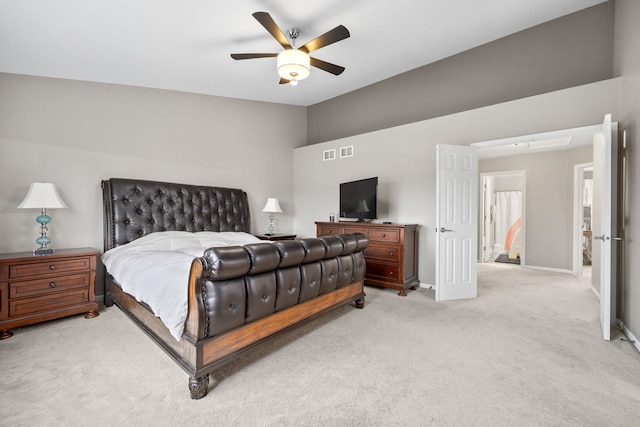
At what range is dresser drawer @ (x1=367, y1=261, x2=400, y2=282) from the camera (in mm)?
4293

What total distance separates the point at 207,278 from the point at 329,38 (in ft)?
8.00

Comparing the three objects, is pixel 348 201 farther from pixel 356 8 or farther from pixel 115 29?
pixel 115 29

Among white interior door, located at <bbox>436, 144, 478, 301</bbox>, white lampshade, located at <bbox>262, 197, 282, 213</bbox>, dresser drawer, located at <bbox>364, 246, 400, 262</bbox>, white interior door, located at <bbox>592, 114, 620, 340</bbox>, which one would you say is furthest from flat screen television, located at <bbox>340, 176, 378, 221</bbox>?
white interior door, located at <bbox>592, 114, 620, 340</bbox>

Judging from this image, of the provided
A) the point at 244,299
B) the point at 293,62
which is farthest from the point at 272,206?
the point at 244,299

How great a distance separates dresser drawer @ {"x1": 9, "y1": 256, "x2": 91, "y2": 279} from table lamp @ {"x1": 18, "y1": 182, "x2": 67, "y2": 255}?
0.59ft

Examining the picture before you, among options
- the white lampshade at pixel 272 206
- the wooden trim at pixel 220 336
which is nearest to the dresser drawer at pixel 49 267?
the wooden trim at pixel 220 336

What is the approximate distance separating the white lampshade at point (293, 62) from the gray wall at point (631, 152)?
10.0 feet

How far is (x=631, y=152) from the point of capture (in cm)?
284

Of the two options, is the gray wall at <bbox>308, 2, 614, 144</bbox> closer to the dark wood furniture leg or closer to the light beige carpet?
the light beige carpet

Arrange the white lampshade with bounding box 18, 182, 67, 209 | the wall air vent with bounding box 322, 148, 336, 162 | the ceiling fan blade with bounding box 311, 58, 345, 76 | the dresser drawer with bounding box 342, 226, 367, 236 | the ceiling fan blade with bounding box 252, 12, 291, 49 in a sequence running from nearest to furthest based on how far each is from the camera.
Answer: the ceiling fan blade with bounding box 252, 12, 291, 49 < the white lampshade with bounding box 18, 182, 67, 209 < the ceiling fan blade with bounding box 311, 58, 345, 76 < the dresser drawer with bounding box 342, 226, 367, 236 < the wall air vent with bounding box 322, 148, 336, 162

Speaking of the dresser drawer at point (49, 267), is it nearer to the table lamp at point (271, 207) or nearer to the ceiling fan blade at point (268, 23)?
the table lamp at point (271, 207)

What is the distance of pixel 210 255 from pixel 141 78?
352 centimetres

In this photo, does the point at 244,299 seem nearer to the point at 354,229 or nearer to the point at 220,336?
the point at 220,336

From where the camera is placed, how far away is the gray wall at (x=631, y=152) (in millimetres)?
2686
